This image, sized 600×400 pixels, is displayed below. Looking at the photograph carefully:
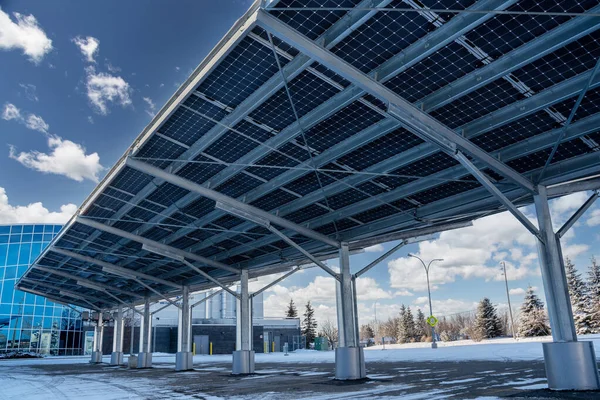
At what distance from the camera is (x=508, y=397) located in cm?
1202

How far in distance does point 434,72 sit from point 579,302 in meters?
74.4

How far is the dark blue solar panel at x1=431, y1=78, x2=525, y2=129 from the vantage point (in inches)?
475

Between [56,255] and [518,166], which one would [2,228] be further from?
[518,166]

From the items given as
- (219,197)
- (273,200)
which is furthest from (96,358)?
(273,200)

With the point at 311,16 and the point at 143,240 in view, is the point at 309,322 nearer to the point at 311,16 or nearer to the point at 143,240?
the point at 143,240

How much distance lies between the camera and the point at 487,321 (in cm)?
8256

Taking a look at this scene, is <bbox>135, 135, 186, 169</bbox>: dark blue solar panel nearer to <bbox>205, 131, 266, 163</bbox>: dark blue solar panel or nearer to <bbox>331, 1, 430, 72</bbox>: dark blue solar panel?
<bbox>205, 131, 266, 163</bbox>: dark blue solar panel

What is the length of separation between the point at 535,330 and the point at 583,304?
7.96 metres

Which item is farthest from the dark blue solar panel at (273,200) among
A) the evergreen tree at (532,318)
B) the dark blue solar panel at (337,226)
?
the evergreen tree at (532,318)

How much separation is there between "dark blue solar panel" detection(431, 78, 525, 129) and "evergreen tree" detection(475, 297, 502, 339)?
77325mm

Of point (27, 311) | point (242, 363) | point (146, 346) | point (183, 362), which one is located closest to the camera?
point (242, 363)

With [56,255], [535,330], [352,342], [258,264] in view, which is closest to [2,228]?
[56,255]

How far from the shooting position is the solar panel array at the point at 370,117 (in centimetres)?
1038

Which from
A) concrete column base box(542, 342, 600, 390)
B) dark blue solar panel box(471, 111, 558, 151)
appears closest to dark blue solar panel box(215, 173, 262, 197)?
dark blue solar panel box(471, 111, 558, 151)
